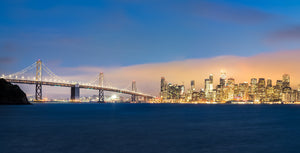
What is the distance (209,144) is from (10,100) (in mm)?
77560

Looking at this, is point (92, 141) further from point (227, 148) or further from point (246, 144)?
point (246, 144)

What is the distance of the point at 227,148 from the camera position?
21594 millimetres

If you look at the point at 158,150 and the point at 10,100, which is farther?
the point at 10,100

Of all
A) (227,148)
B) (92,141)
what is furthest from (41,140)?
(227,148)

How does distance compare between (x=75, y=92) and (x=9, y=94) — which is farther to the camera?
(x=75, y=92)

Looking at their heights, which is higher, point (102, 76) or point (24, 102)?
point (102, 76)

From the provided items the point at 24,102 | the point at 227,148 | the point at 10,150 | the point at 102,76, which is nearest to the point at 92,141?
the point at 10,150

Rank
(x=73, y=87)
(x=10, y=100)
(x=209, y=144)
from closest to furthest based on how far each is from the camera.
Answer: (x=209, y=144) < (x=10, y=100) < (x=73, y=87)

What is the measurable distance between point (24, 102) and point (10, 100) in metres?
7.41

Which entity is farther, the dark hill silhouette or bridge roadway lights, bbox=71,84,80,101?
bridge roadway lights, bbox=71,84,80,101

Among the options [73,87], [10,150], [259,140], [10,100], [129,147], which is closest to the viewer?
[10,150]

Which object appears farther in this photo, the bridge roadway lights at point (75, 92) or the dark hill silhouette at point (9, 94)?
the bridge roadway lights at point (75, 92)

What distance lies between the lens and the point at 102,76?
170m

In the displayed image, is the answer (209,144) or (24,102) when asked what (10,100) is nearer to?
(24,102)
